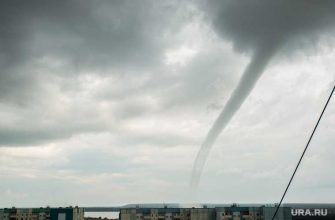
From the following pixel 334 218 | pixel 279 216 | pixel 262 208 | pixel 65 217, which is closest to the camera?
pixel 334 218

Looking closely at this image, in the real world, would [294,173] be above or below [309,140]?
below

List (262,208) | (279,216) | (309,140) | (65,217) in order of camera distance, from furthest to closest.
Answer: (65,217)
(262,208)
(279,216)
(309,140)

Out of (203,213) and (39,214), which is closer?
(203,213)

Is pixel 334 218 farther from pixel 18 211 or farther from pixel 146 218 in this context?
pixel 18 211

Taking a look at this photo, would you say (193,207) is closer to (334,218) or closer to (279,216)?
(279,216)

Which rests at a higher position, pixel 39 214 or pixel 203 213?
pixel 203 213

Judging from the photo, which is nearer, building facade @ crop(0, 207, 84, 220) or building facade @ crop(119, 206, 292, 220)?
building facade @ crop(119, 206, 292, 220)

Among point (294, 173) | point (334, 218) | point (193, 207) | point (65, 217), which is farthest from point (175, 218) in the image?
point (294, 173)

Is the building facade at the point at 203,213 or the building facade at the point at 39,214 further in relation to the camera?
the building facade at the point at 39,214

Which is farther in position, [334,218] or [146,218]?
[146,218]

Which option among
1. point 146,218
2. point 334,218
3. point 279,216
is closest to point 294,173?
point 334,218
